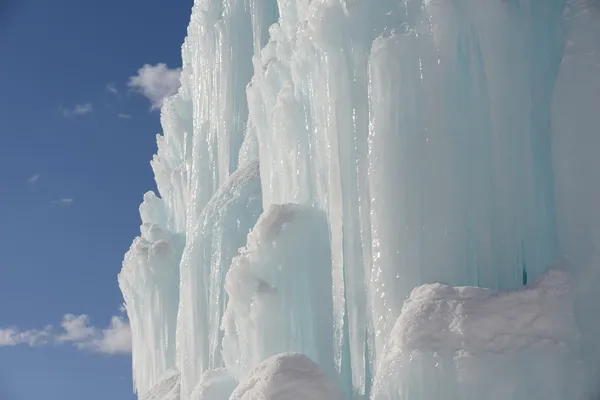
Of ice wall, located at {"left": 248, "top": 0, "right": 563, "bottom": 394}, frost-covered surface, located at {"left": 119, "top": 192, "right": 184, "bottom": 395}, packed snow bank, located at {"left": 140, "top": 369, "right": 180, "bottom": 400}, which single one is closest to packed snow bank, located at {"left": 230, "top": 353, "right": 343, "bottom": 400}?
ice wall, located at {"left": 248, "top": 0, "right": 563, "bottom": 394}

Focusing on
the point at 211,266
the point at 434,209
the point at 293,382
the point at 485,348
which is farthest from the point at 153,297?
the point at 485,348

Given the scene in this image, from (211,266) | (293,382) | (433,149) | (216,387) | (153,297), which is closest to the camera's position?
(433,149)

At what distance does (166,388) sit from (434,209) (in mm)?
8621

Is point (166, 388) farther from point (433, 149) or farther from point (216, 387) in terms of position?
point (433, 149)

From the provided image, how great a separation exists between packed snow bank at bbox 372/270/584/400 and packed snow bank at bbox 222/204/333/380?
211cm

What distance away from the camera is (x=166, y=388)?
14969 millimetres

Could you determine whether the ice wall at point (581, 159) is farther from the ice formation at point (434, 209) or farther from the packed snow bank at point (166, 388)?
the packed snow bank at point (166, 388)

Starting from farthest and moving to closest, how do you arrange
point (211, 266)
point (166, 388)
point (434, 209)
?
1. point (166, 388)
2. point (211, 266)
3. point (434, 209)

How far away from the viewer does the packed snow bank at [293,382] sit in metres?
8.27

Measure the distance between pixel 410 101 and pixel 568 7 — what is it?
2.10 meters

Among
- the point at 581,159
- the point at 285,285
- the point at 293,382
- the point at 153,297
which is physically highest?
the point at 581,159

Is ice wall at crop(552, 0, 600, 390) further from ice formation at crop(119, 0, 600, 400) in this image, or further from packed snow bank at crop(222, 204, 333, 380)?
packed snow bank at crop(222, 204, 333, 380)

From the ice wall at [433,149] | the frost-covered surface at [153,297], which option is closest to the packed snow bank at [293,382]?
the ice wall at [433,149]

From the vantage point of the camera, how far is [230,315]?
10.8m
